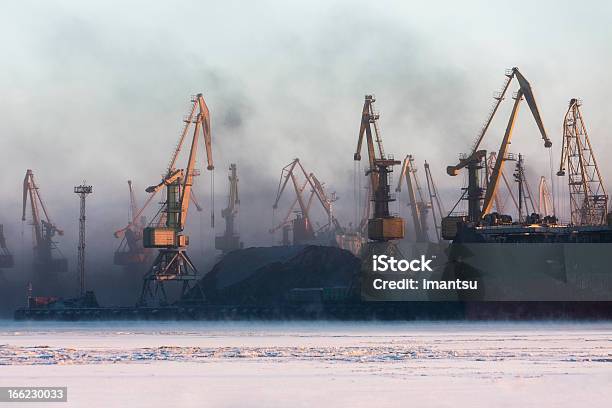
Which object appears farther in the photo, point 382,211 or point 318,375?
point 382,211

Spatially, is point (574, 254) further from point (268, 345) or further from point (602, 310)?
point (268, 345)

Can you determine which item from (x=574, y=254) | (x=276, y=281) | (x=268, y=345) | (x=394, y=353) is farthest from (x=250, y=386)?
A: (x=276, y=281)

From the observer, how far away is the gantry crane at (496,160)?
525 ft

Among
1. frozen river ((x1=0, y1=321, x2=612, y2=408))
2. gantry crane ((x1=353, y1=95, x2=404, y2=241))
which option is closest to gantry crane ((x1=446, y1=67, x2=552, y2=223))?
gantry crane ((x1=353, y1=95, x2=404, y2=241))

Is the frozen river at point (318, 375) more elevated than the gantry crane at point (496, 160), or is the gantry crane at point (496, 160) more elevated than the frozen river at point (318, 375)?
the gantry crane at point (496, 160)

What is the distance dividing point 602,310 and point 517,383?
335ft

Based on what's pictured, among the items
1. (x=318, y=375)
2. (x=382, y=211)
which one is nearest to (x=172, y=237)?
(x=382, y=211)

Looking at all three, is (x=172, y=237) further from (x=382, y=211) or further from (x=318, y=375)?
(x=318, y=375)

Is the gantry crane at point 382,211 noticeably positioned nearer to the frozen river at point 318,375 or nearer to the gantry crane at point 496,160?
the gantry crane at point 496,160

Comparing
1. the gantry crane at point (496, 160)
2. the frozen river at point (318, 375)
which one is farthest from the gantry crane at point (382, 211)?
the frozen river at point (318, 375)

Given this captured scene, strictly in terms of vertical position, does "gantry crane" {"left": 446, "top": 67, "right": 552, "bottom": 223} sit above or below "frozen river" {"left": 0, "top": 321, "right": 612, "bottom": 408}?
above

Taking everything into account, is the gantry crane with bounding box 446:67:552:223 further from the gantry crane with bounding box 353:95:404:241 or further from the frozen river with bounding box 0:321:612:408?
the frozen river with bounding box 0:321:612:408

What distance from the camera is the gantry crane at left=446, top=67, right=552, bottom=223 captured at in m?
160

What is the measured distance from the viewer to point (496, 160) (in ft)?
536
